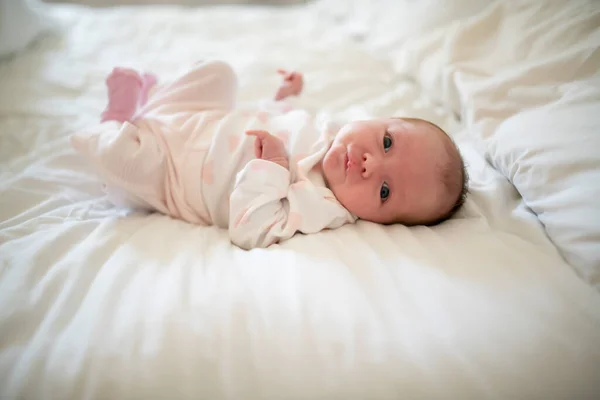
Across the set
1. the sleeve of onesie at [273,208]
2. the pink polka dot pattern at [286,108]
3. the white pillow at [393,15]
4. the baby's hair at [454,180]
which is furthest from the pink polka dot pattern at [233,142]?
the white pillow at [393,15]

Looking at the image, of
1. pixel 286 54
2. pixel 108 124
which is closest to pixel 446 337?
pixel 108 124

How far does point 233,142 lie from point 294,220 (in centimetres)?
26

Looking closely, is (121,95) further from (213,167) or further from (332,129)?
(332,129)

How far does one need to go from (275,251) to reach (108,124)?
1.75ft

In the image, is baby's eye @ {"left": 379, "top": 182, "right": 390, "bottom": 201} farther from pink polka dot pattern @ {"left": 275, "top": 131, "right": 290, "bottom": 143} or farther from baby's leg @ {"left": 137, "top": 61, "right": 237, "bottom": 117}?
Result: baby's leg @ {"left": 137, "top": 61, "right": 237, "bottom": 117}

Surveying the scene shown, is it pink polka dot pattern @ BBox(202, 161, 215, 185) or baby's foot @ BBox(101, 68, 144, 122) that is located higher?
baby's foot @ BBox(101, 68, 144, 122)

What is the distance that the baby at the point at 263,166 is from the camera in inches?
31.9

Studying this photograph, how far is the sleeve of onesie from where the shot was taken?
2.56 ft

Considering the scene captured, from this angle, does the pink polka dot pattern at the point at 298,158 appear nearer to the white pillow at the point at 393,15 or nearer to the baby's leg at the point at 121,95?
the baby's leg at the point at 121,95

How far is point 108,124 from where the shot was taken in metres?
0.94

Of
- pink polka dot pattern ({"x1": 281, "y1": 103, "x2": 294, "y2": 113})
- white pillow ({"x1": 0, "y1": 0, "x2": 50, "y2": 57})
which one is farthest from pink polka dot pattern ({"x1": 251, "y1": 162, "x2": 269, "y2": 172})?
white pillow ({"x1": 0, "y1": 0, "x2": 50, "y2": 57})

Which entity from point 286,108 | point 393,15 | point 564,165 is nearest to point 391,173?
point 564,165

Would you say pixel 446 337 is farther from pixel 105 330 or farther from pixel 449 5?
pixel 449 5

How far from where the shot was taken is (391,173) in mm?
836
